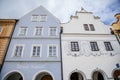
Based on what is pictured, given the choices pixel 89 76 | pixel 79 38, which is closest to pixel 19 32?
pixel 79 38

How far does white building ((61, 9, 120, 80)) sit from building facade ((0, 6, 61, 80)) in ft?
3.99

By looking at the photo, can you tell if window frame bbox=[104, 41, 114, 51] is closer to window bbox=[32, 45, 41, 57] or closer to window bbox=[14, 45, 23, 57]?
window bbox=[32, 45, 41, 57]

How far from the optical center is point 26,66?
1272 cm

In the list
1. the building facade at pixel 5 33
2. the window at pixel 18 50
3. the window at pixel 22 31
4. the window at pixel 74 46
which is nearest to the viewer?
the building facade at pixel 5 33

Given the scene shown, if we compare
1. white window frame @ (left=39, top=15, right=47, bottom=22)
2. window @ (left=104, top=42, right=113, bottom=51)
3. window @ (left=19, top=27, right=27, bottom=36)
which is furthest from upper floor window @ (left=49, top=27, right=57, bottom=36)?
window @ (left=104, top=42, right=113, bottom=51)

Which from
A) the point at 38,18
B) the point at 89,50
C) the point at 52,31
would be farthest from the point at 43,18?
the point at 89,50

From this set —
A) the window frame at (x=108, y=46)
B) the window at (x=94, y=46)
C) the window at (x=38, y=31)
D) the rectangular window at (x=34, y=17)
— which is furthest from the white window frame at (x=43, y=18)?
the window frame at (x=108, y=46)

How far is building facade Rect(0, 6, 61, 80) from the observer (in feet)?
41.0

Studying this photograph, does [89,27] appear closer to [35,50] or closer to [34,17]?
[35,50]

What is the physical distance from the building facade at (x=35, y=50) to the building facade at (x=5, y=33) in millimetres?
511

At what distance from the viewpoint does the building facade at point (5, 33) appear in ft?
44.2

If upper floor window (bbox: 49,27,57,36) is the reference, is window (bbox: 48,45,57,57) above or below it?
below

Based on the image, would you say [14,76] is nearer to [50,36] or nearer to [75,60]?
[50,36]

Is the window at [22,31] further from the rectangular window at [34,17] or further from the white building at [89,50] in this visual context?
the white building at [89,50]
